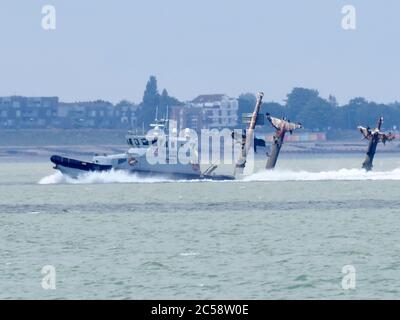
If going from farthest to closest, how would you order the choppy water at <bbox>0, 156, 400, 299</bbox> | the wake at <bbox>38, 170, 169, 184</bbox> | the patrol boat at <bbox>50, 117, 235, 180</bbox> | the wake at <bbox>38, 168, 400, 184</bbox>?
the wake at <bbox>38, 168, 400, 184</bbox>
the wake at <bbox>38, 170, 169, 184</bbox>
the patrol boat at <bbox>50, 117, 235, 180</bbox>
the choppy water at <bbox>0, 156, 400, 299</bbox>

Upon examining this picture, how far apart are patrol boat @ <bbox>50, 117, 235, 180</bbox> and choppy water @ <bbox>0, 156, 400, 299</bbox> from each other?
10.7 m

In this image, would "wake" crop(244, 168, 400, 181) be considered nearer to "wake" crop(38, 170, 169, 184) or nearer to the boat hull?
the boat hull

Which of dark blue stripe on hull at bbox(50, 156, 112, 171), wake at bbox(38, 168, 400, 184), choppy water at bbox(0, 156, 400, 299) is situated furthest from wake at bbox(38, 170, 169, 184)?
choppy water at bbox(0, 156, 400, 299)

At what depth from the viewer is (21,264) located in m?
64.8

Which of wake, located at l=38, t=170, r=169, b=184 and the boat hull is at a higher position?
the boat hull

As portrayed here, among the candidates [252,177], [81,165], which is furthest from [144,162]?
[252,177]

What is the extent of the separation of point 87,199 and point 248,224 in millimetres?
31101

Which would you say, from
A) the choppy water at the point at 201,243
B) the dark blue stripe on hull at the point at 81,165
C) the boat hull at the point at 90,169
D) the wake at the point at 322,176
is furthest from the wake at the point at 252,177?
the choppy water at the point at 201,243

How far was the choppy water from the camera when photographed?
185 ft

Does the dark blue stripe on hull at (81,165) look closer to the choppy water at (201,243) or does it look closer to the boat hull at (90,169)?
the boat hull at (90,169)

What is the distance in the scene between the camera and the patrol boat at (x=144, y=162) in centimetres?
13662

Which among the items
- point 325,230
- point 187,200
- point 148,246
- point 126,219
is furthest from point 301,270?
point 187,200
